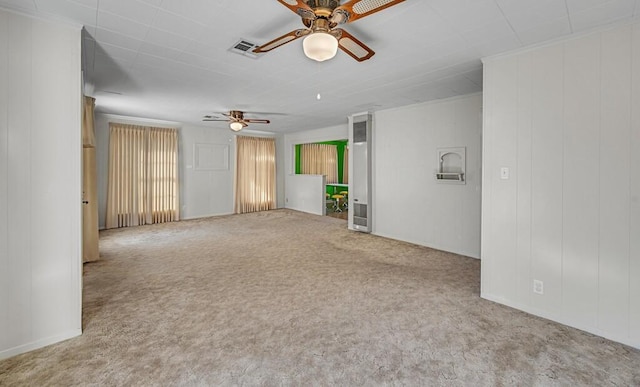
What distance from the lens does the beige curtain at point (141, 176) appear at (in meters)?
6.41

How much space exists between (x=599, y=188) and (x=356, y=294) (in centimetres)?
230

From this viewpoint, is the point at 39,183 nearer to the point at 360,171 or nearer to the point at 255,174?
the point at 360,171

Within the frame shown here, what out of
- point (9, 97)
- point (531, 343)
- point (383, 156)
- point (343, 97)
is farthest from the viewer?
point (383, 156)

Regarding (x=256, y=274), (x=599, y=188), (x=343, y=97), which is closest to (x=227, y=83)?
(x=343, y=97)

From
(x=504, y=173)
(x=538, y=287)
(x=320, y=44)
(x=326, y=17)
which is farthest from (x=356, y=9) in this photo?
(x=538, y=287)

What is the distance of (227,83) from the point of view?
3939 millimetres

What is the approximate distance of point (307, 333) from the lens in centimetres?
235

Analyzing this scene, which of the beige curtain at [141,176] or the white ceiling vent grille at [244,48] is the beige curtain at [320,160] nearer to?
the beige curtain at [141,176]

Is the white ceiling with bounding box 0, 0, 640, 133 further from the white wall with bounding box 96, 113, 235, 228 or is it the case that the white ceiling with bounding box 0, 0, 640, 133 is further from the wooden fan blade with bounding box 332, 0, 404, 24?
the white wall with bounding box 96, 113, 235, 228

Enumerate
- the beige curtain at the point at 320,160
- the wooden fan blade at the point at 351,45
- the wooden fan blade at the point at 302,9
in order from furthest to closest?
the beige curtain at the point at 320,160
the wooden fan blade at the point at 351,45
the wooden fan blade at the point at 302,9

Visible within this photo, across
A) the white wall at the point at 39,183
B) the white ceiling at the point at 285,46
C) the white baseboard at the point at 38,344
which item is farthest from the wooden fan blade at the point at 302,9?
the white baseboard at the point at 38,344

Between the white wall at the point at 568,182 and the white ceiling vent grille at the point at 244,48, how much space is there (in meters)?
2.38

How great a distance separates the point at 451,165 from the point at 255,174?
5844 millimetres

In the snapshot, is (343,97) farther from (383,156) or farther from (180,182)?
(180,182)
